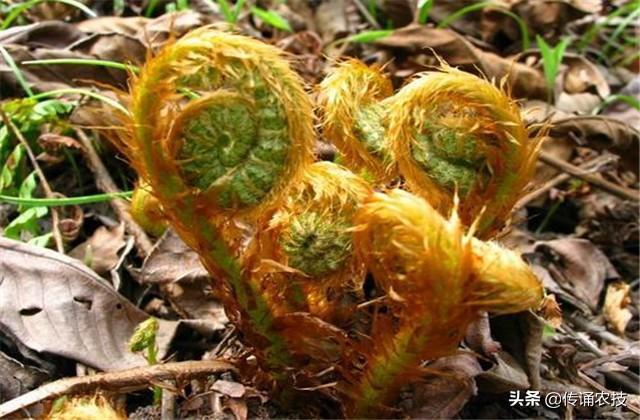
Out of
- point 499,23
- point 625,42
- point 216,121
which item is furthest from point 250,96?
point 625,42

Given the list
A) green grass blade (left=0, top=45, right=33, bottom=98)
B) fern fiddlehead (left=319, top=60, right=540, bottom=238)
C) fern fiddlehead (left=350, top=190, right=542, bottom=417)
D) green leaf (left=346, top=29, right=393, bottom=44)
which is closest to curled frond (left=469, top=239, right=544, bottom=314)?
fern fiddlehead (left=350, top=190, right=542, bottom=417)

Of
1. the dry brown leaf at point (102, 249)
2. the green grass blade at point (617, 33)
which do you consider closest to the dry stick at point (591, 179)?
the green grass blade at point (617, 33)

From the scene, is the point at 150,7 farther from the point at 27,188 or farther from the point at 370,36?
the point at 27,188

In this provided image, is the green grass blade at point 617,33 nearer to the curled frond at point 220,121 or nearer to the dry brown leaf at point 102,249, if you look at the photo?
the dry brown leaf at point 102,249

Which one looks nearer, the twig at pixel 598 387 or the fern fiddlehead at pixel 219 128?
the fern fiddlehead at pixel 219 128

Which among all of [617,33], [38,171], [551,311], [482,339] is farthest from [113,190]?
[617,33]

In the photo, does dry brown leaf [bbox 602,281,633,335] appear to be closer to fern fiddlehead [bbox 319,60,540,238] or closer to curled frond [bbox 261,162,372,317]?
fern fiddlehead [bbox 319,60,540,238]

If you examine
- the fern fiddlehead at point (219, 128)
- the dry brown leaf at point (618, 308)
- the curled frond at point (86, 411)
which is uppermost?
the fern fiddlehead at point (219, 128)
